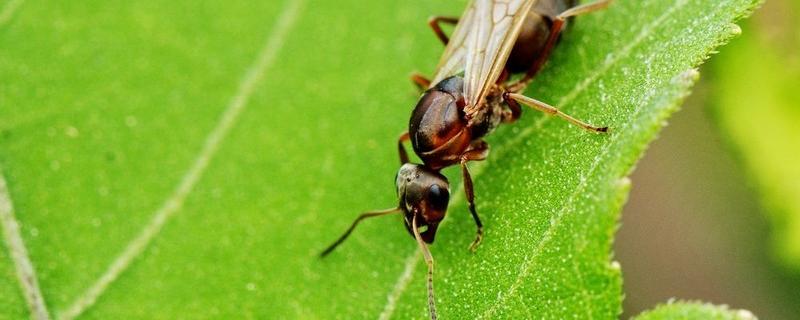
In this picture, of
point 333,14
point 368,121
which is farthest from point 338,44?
point 368,121

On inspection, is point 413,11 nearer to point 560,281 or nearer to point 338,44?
point 338,44

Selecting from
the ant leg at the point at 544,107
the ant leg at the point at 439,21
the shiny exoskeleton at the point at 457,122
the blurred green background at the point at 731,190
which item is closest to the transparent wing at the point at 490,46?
the shiny exoskeleton at the point at 457,122

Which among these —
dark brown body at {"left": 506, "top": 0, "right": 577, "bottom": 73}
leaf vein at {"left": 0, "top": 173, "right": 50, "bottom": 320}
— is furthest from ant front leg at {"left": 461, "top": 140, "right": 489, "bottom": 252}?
leaf vein at {"left": 0, "top": 173, "right": 50, "bottom": 320}

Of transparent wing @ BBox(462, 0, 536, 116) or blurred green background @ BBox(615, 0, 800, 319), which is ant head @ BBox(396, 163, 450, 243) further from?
blurred green background @ BBox(615, 0, 800, 319)

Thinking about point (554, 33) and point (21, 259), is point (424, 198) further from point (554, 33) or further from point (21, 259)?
point (21, 259)

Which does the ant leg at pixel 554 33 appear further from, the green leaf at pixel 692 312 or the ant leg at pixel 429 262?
the green leaf at pixel 692 312

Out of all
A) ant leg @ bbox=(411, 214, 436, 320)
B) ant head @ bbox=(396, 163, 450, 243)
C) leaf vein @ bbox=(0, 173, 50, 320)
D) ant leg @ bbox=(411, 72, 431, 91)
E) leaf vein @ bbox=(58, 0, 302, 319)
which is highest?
ant leg @ bbox=(411, 72, 431, 91)

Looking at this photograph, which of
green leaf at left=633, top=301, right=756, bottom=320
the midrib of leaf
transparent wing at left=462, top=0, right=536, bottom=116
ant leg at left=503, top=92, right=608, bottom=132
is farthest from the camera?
transparent wing at left=462, top=0, right=536, bottom=116
